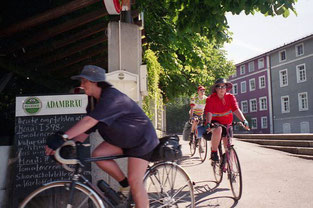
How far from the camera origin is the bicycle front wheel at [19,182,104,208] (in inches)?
114

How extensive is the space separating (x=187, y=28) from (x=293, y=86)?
3345 cm

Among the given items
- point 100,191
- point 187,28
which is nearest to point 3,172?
point 100,191

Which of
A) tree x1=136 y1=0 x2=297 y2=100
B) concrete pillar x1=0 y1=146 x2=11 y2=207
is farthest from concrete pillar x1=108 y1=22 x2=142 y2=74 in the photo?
concrete pillar x1=0 y1=146 x2=11 y2=207

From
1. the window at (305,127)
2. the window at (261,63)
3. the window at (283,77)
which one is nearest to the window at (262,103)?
the window at (283,77)

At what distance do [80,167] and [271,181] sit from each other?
4.76 m

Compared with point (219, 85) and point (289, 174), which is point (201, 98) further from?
point (219, 85)

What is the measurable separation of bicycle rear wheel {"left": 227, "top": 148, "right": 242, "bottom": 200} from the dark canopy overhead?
2857mm

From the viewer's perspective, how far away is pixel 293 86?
36125 millimetres

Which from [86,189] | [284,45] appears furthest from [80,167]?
[284,45]

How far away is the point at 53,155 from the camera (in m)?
2.84

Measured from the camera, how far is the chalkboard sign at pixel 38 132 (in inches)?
174

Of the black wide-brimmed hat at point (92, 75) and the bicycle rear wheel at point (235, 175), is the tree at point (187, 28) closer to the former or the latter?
the bicycle rear wheel at point (235, 175)

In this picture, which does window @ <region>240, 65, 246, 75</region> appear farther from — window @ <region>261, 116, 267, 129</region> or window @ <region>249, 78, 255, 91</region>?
window @ <region>261, 116, 267, 129</region>

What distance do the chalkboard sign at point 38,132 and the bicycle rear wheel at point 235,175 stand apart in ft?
7.40
